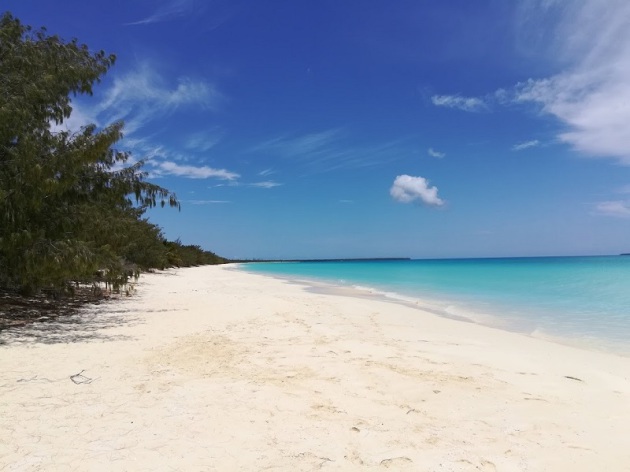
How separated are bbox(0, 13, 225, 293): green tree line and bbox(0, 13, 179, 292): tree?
2 cm

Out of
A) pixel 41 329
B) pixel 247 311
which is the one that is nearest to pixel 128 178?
pixel 41 329

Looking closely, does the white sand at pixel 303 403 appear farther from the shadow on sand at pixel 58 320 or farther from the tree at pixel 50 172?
the tree at pixel 50 172

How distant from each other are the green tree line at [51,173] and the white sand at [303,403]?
1437 millimetres

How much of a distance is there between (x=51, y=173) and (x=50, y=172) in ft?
0.14

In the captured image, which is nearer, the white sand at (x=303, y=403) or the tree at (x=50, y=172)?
the white sand at (x=303, y=403)

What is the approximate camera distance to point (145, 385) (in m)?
4.75

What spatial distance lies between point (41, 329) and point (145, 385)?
14.5 ft

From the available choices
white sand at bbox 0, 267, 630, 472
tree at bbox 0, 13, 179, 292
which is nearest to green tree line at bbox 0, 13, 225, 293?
tree at bbox 0, 13, 179, 292

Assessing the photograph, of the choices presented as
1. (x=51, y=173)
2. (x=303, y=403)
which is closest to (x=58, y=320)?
(x=51, y=173)

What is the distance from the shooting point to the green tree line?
259 inches

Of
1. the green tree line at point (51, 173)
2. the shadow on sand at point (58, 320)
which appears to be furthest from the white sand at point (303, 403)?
the green tree line at point (51, 173)

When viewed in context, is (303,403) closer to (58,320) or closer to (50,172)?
(50,172)

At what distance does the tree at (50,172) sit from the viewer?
6.58 metres

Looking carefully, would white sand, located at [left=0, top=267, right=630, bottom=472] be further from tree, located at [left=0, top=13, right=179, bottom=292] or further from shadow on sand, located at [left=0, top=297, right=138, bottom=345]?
tree, located at [left=0, top=13, right=179, bottom=292]
